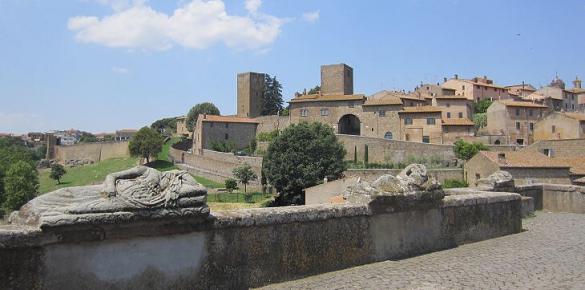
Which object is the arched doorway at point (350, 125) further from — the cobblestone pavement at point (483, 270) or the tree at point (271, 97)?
the cobblestone pavement at point (483, 270)

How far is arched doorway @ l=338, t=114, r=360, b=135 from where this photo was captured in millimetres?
81750

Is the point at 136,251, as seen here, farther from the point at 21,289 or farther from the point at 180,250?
the point at 21,289

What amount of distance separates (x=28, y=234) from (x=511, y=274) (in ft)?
20.1

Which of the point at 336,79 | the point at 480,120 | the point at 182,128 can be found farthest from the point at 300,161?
the point at 182,128

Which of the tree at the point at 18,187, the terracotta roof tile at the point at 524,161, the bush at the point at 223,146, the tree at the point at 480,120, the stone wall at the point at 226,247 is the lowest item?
the tree at the point at 18,187

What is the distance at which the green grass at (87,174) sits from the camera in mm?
78625

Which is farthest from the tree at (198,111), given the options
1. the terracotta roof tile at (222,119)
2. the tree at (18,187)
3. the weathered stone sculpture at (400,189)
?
the weathered stone sculpture at (400,189)

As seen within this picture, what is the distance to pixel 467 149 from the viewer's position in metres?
57.0

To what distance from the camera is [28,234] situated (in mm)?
4258

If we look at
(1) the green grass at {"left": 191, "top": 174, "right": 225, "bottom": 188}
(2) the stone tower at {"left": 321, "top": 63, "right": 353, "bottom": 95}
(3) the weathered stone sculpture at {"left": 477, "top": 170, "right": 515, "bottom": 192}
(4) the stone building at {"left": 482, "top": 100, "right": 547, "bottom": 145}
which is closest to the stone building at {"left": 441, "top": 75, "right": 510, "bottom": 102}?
(4) the stone building at {"left": 482, "top": 100, "right": 547, "bottom": 145}

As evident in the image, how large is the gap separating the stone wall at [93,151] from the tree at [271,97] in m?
31.4

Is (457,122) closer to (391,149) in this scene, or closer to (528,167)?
(391,149)

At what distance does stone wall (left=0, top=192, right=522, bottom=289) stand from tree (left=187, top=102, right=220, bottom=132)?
346 feet

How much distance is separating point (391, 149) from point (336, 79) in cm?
3197
